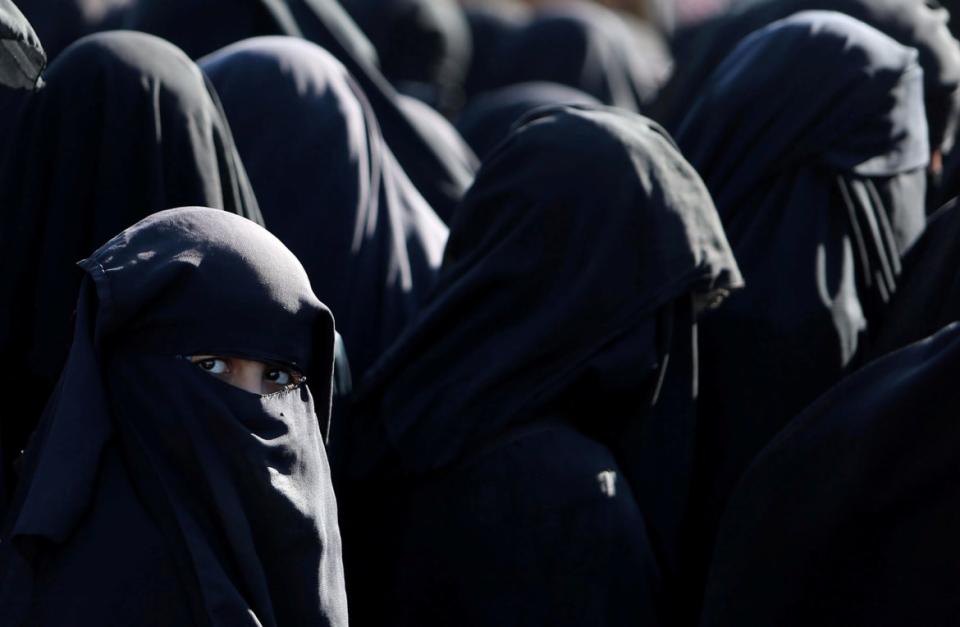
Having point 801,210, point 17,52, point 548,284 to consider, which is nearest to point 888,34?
point 801,210

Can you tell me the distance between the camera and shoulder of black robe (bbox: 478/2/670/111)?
648 centimetres

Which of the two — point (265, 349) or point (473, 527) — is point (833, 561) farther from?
point (265, 349)

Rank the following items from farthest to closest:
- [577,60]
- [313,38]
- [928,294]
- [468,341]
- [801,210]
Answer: [577,60], [313,38], [801,210], [928,294], [468,341]

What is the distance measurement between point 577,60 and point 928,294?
11.8 feet

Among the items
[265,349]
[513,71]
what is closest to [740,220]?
[265,349]

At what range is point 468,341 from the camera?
284cm

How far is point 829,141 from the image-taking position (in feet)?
10.6

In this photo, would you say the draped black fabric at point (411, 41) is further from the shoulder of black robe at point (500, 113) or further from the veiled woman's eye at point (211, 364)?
the veiled woman's eye at point (211, 364)

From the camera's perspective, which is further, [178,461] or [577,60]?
[577,60]

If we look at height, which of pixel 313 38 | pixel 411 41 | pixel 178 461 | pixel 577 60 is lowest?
pixel 577 60

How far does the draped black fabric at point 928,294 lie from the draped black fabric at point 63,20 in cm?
218

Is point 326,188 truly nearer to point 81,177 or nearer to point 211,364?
point 81,177

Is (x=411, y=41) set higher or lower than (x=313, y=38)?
lower

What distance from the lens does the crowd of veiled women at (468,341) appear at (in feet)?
7.02
